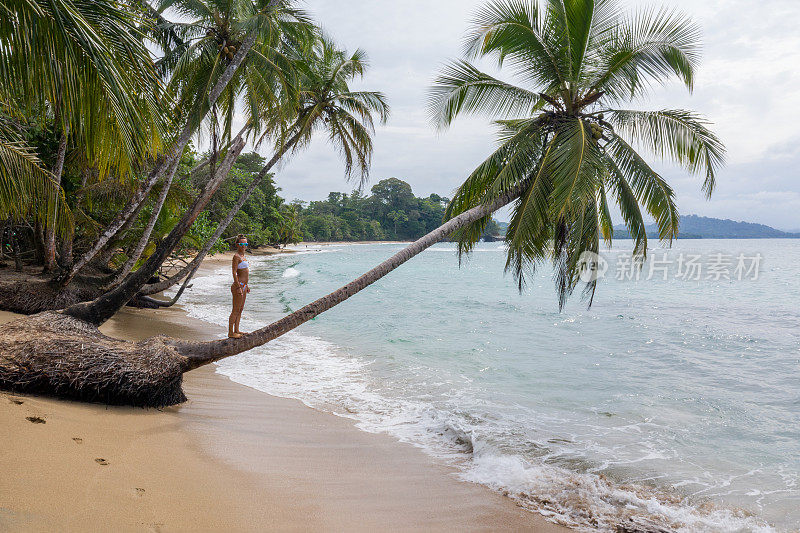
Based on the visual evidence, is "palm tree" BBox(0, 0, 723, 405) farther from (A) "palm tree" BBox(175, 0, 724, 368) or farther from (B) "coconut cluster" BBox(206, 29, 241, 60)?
(B) "coconut cluster" BBox(206, 29, 241, 60)

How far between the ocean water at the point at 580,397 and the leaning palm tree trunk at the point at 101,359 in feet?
6.57

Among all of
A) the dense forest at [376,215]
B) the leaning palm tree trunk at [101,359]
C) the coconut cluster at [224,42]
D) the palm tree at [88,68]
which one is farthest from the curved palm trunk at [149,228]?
the dense forest at [376,215]

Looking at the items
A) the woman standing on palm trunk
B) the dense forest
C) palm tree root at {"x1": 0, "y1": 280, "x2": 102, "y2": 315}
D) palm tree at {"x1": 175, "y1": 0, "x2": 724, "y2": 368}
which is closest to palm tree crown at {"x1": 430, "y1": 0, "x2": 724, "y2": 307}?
palm tree at {"x1": 175, "y1": 0, "x2": 724, "y2": 368}

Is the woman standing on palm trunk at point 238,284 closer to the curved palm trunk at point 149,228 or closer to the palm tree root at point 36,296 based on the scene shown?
the curved palm trunk at point 149,228

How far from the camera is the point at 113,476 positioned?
3.59 metres

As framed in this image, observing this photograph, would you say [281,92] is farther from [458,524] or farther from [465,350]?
[458,524]

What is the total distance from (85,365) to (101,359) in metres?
0.15

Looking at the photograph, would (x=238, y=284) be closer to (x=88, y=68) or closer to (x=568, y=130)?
(x=88, y=68)

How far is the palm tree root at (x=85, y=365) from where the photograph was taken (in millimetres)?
4965

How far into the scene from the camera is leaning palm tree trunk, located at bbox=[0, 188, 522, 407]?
4.98 metres

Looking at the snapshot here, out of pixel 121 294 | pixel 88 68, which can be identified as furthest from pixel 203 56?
pixel 88 68

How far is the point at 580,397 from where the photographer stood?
8.46 meters

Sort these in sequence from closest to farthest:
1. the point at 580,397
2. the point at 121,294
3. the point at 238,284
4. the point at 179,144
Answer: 1. the point at 238,284
2. the point at 121,294
3. the point at 580,397
4. the point at 179,144

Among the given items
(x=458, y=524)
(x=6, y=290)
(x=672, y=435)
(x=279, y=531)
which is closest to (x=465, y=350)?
(x=672, y=435)
